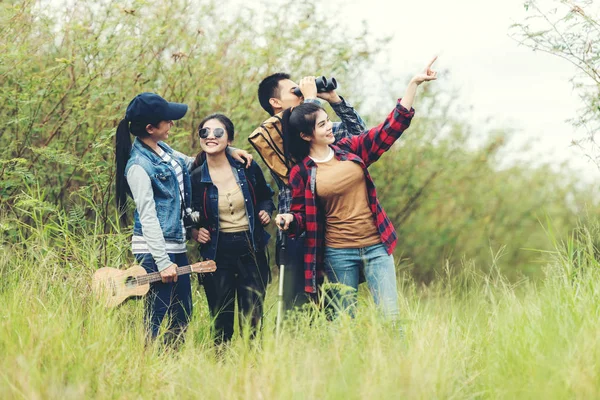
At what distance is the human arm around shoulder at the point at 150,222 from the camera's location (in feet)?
13.3

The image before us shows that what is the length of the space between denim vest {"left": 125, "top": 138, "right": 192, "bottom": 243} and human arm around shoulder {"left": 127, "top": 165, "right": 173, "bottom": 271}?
8 centimetres

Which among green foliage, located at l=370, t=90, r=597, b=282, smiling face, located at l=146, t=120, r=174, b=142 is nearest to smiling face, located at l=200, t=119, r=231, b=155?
smiling face, located at l=146, t=120, r=174, b=142

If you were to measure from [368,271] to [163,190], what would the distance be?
4.11 ft

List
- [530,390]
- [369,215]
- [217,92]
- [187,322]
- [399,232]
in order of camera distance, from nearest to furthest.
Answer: [530,390]
[369,215]
[187,322]
[217,92]
[399,232]

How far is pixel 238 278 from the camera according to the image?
442 cm

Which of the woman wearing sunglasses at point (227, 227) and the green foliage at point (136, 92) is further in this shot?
the green foliage at point (136, 92)

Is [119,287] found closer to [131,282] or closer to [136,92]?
[131,282]

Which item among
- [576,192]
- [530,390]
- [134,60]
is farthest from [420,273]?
[530,390]

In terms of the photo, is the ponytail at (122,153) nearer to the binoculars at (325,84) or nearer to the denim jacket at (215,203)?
the denim jacket at (215,203)

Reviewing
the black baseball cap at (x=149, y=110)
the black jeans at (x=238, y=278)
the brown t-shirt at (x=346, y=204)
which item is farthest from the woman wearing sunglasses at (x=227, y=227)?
the brown t-shirt at (x=346, y=204)

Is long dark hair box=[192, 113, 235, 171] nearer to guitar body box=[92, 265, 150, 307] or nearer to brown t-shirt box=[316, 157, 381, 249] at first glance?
brown t-shirt box=[316, 157, 381, 249]

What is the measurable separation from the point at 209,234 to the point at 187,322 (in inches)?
21.5

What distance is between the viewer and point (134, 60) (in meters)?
6.27

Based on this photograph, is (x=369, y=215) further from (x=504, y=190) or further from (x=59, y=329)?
(x=504, y=190)
